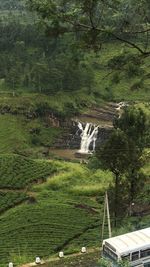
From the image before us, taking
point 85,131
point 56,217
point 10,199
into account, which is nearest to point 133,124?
point 56,217

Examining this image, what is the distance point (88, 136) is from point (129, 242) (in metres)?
52.8

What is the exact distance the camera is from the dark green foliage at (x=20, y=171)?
5678 cm

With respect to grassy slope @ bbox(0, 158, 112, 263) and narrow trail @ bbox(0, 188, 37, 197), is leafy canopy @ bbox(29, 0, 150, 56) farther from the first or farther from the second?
narrow trail @ bbox(0, 188, 37, 197)

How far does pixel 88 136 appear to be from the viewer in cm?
7500

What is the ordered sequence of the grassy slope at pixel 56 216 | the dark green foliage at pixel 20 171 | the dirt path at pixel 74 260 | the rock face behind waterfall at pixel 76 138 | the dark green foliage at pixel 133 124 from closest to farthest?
the dirt path at pixel 74 260
the dark green foliage at pixel 133 124
the grassy slope at pixel 56 216
the dark green foliage at pixel 20 171
the rock face behind waterfall at pixel 76 138

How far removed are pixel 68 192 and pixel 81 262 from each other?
103 ft

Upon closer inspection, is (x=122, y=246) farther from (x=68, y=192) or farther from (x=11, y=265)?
(x=68, y=192)

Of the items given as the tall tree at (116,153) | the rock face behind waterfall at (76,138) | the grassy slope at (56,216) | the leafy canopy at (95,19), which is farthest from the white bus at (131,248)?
the rock face behind waterfall at (76,138)

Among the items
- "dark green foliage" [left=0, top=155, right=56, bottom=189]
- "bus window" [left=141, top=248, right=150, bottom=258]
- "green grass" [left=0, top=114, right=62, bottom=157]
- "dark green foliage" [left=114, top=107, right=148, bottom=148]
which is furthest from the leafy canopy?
"green grass" [left=0, top=114, right=62, bottom=157]

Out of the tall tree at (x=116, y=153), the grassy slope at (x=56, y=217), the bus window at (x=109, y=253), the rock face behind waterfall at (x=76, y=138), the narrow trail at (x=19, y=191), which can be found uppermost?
the tall tree at (x=116, y=153)

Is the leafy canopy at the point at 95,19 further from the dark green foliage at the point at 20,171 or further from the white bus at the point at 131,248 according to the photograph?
the dark green foliage at the point at 20,171

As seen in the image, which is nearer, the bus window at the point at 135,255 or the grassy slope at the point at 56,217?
the bus window at the point at 135,255

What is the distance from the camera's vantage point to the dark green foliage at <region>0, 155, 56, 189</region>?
56.8 metres

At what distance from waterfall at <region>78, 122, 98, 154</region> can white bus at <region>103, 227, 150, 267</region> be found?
50309 mm
